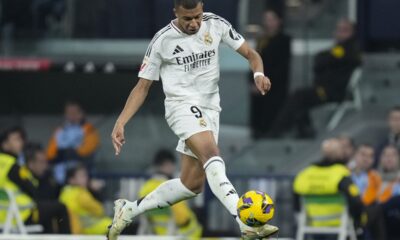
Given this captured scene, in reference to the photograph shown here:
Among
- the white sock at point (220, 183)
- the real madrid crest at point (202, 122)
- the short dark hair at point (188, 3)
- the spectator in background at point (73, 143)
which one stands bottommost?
the spectator in background at point (73, 143)

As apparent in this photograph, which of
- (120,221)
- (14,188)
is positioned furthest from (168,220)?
(120,221)

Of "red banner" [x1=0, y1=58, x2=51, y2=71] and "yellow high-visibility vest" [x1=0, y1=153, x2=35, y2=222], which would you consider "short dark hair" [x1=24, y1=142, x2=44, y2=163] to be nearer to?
"yellow high-visibility vest" [x1=0, y1=153, x2=35, y2=222]

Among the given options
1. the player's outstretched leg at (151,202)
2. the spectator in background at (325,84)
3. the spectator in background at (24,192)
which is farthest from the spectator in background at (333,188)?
the player's outstretched leg at (151,202)

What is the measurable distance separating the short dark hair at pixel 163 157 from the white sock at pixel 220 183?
195 inches

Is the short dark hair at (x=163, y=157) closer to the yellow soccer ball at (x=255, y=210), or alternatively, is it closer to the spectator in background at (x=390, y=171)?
the spectator in background at (x=390, y=171)

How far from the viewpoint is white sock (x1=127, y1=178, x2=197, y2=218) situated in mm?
12109

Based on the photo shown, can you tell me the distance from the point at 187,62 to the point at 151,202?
118 centimetres

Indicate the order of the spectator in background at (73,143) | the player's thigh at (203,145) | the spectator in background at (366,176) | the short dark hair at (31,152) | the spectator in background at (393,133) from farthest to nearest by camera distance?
the spectator in background at (73,143) → the short dark hair at (31,152) → the spectator in background at (393,133) → the spectator in background at (366,176) → the player's thigh at (203,145)

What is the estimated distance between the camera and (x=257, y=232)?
11242mm

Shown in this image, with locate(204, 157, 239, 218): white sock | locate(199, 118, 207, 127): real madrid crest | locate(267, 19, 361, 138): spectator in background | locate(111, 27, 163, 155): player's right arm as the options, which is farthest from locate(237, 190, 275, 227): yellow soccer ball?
locate(267, 19, 361, 138): spectator in background

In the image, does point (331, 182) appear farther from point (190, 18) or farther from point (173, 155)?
point (190, 18)

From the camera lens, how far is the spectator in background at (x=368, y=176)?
16.3m

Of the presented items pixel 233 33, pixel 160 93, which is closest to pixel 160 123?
pixel 160 93

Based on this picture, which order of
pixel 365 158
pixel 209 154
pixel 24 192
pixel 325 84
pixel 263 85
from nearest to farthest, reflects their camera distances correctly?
pixel 263 85 → pixel 209 154 → pixel 24 192 → pixel 365 158 → pixel 325 84
